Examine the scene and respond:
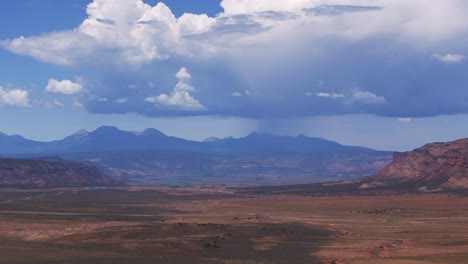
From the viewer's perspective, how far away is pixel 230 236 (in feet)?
265

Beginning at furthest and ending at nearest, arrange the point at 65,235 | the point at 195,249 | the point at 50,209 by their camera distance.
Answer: the point at 50,209 → the point at 65,235 → the point at 195,249

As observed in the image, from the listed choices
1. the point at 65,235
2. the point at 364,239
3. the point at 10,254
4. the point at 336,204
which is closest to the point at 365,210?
the point at 336,204

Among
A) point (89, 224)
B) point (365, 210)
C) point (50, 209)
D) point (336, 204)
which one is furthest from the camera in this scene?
point (336, 204)

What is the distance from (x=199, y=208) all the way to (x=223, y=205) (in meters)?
13.5

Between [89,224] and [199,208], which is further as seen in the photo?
[199,208]

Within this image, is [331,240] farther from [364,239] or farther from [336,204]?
[336,204]

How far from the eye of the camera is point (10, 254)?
60281 millimetres

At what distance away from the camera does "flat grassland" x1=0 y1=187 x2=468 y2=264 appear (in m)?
62.4

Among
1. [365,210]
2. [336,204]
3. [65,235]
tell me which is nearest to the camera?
[65,235]

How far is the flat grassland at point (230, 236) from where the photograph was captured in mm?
62375

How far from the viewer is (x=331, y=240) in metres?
80.8

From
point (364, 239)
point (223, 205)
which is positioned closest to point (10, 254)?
point (364, 239)

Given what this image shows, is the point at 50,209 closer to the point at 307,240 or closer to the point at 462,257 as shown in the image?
the point at 307,240

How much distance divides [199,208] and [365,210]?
3308 centimetres
